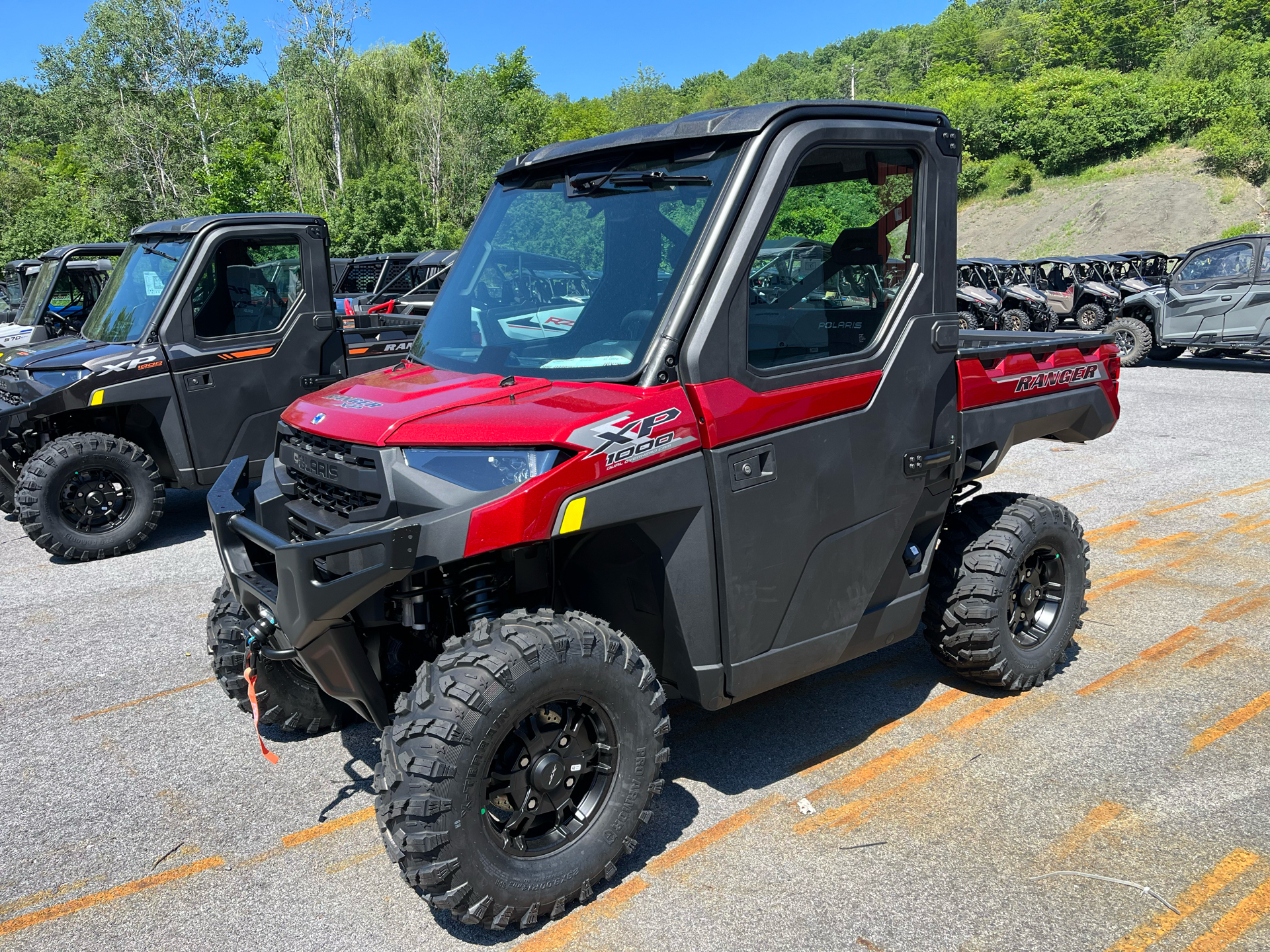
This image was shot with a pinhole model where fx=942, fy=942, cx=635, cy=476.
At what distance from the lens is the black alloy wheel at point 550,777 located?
2.82 m

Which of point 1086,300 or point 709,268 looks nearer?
point 709,268

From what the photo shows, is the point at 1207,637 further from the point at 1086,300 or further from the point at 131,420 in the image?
the point at 1086,300

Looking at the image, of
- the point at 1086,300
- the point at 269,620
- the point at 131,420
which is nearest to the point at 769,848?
the point at 269,620

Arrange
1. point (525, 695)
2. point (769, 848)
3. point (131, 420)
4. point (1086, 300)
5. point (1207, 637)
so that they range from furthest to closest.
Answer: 1. point (1086, 300)
2. point (131, 420)
3. point (1207, 637)
4. point (769, 848)
5. point (525, 695)

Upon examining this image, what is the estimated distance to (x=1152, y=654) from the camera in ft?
15.6

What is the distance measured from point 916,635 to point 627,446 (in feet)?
10.1

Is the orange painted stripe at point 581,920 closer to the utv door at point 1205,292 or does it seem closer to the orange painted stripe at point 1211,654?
the orange painted stripe at point 1211,654

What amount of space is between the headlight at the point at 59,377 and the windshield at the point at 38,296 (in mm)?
5548

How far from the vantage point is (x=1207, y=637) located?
16.2 feet

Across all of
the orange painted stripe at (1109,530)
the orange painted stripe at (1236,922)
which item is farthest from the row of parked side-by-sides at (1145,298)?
the orange painted stripe at (1236,922)

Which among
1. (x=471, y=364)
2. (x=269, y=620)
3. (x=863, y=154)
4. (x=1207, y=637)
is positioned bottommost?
(x=1207, y=637)

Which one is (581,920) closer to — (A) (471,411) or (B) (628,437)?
(B) (628,437)

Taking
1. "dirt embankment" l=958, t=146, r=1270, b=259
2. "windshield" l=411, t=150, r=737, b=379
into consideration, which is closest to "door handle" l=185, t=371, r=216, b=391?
"windshield" l=411, t=150, r=737, b=379

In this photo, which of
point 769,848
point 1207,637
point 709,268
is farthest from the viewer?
point 1207,637
